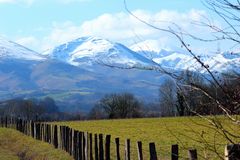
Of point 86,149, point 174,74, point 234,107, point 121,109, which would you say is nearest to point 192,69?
point 174,74

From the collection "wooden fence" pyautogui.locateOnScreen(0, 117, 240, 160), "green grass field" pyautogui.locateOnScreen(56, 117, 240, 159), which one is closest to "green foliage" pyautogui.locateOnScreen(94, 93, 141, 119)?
"green grass field" pyautogui.locateOnScreen(56, 117, 240, 159)

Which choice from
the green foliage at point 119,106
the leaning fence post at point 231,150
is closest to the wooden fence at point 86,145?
the leaning fence post at point 231,150

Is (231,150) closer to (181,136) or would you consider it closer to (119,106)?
(181,136)

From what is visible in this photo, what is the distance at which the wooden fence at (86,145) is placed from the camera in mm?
7335

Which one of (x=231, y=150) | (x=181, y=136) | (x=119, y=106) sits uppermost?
(x=119, y=106)

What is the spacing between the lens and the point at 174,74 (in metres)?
4.43

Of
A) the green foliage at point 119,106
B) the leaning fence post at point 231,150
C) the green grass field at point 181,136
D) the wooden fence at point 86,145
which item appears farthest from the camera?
the green foliage at point 119,106

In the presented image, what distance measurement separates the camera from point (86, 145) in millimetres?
20969

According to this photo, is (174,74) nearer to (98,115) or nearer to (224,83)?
(224,83)

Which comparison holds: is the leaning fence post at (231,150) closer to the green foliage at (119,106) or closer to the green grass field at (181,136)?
the green grass field at (181,136)

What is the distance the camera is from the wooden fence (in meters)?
7.33

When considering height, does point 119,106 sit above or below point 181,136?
above

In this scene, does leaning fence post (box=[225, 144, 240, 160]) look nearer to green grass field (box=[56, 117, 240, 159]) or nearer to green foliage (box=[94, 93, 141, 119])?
green grass field (box=[56, 117, 240, 159])

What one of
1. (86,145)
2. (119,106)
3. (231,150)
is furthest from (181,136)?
(119,106)
